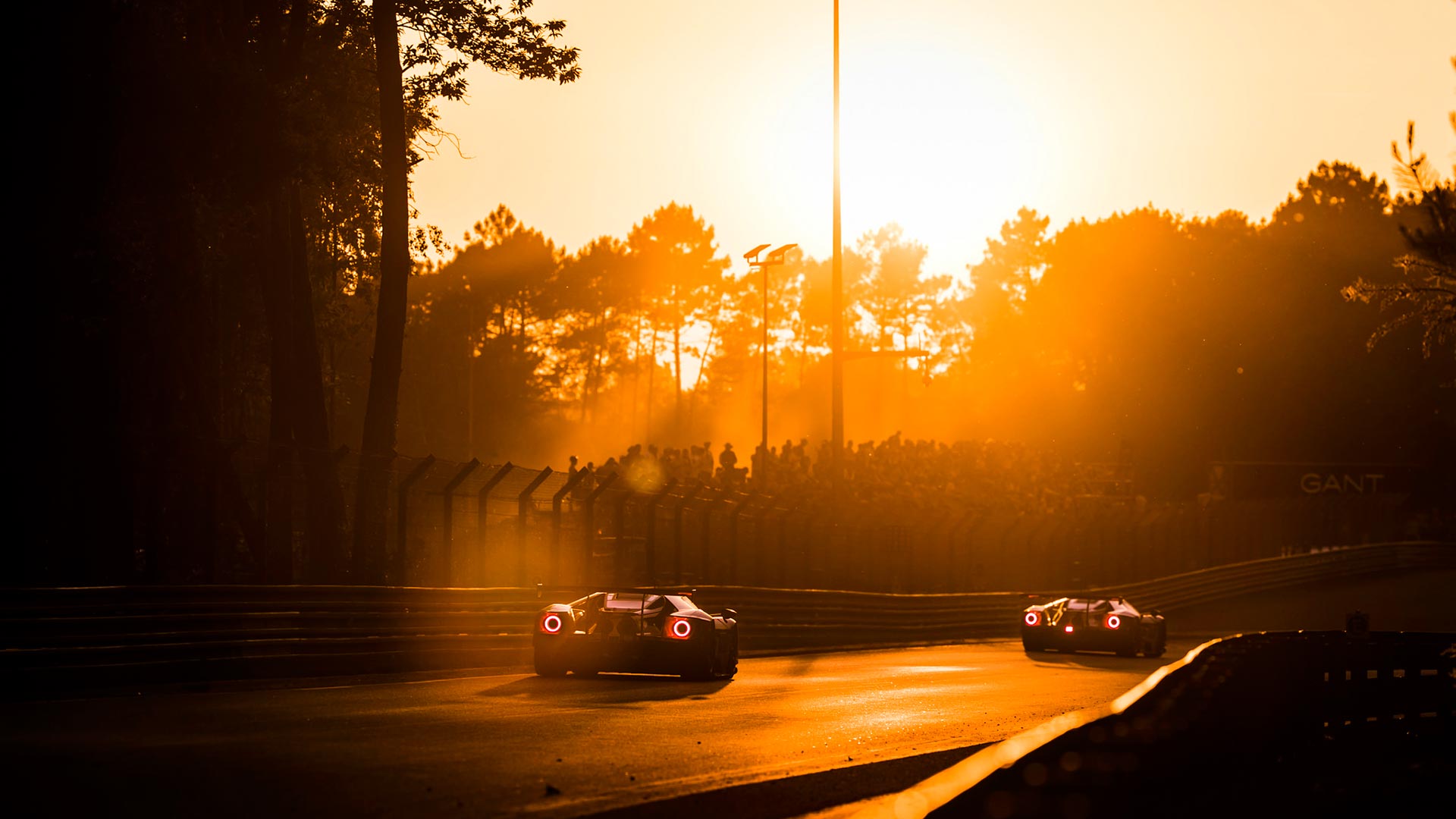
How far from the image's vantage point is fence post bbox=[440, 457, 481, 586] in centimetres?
2036

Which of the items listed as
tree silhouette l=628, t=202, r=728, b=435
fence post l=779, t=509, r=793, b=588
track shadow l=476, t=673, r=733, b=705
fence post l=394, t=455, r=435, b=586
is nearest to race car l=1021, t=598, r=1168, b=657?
fence post l=779, t=509, r=793, b=588

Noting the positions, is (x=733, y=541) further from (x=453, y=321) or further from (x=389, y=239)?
(x=453, y=321)

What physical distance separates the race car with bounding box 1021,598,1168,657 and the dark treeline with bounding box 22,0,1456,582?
8.20 meters

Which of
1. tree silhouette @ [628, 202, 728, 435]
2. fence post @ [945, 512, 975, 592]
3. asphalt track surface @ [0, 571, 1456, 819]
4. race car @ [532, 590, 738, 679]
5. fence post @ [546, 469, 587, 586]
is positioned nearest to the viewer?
asphalt track surface @ [0, 571, 1456, 819]

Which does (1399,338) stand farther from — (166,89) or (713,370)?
(166,89)

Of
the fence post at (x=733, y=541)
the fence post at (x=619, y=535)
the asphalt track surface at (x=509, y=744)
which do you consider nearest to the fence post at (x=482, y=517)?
the asphalt track surface at (x=509, y=744)

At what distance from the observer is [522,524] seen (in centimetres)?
2156

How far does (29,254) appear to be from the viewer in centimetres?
1805

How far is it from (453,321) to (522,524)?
7273 cm

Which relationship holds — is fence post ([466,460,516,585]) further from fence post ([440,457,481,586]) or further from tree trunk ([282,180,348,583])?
tree trunk ([282,180,348,583])

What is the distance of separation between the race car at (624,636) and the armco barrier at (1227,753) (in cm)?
922

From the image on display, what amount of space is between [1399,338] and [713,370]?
44.3 m

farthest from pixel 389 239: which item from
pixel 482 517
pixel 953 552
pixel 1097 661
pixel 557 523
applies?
pixel 953 552

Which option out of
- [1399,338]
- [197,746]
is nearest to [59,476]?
A: [197,746]
